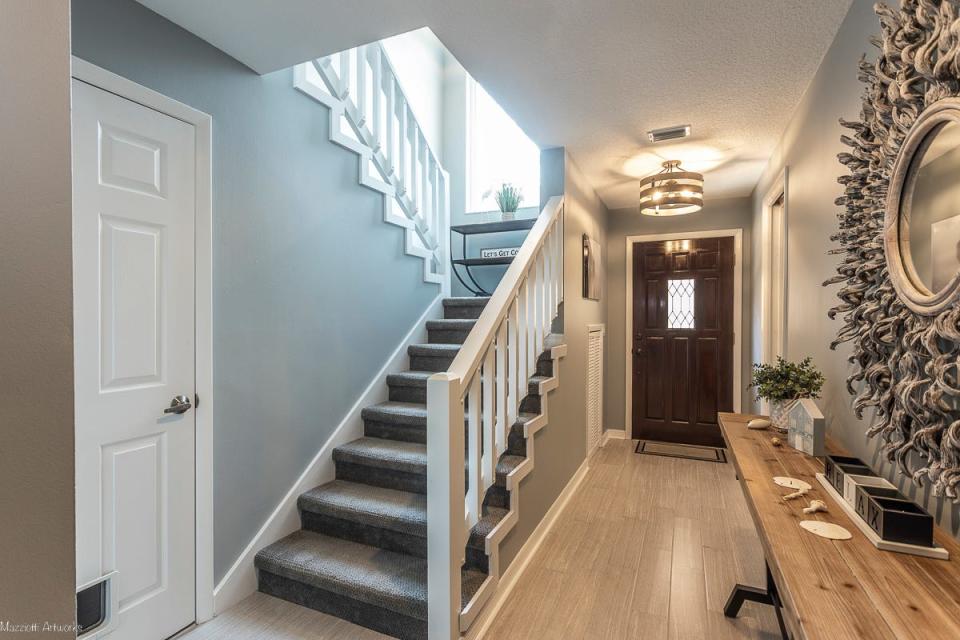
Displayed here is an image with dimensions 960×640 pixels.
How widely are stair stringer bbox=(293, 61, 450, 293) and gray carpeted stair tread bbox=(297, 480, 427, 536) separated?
1.65 meters

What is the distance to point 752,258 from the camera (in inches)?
161

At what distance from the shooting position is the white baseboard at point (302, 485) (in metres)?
2.00

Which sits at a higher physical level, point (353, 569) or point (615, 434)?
point (353, 569)

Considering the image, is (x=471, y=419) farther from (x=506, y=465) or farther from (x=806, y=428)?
(x=806, y=428)

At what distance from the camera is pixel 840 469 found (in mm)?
1206

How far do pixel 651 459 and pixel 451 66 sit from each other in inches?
179

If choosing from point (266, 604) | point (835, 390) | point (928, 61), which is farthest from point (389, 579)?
point (928, 61)

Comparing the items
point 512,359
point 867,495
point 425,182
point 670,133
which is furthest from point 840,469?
point 425,182

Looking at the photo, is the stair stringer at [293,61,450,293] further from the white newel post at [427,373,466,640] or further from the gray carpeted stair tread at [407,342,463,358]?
the white newel post at [427,373,466,640]

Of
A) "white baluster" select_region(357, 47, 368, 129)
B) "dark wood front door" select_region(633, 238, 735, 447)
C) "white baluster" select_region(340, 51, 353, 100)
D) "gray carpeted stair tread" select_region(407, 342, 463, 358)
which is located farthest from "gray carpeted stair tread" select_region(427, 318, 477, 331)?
"dark wood front door" select_region(633, 238, 735, 447)

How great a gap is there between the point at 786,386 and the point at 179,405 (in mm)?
2438

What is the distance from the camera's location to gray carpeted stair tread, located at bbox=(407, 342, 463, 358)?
9.93ft

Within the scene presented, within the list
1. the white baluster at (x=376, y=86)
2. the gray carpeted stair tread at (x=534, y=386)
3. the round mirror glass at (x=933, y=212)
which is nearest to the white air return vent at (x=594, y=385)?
the gray carpeted stair tread at (x=534, y=386)

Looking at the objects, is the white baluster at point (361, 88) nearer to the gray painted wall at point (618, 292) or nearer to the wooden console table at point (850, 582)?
the wooden console table at point (850, 582)
